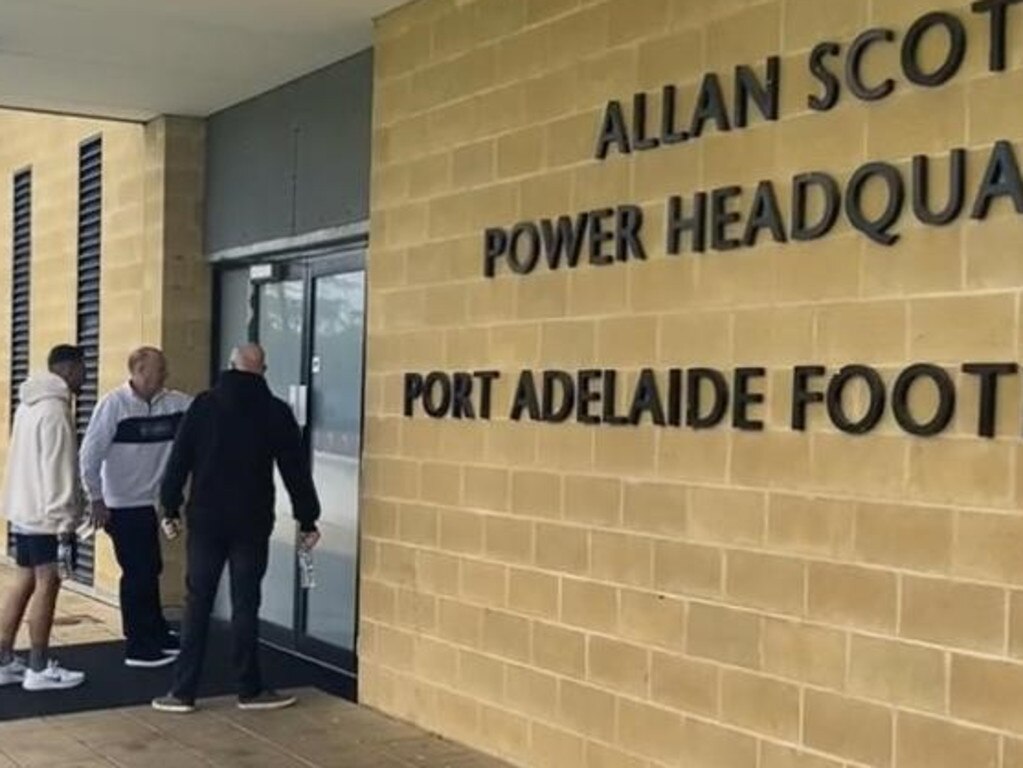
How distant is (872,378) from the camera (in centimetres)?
467

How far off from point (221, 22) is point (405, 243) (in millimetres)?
1689

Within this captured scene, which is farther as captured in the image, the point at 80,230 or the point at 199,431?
the point at 80,230

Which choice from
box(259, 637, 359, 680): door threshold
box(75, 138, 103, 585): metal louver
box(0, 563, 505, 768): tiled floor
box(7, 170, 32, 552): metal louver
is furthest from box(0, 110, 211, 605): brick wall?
box(0, 563, 505, 768): tiled floor

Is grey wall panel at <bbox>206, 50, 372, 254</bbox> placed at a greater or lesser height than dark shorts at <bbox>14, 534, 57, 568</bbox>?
greater

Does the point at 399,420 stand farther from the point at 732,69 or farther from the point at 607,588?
the point at 732,69

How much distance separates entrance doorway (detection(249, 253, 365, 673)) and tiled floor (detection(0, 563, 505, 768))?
47.0 inches

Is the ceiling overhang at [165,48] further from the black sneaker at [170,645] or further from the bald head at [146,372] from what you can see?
the black sneaker at [170,645]

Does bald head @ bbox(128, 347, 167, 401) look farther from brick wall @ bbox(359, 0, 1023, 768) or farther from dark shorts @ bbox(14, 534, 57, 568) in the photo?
brick wall @ bbox(359, 0, 1023, 768)

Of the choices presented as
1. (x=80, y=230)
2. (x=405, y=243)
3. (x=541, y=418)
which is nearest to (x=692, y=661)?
(x=541, y=418)

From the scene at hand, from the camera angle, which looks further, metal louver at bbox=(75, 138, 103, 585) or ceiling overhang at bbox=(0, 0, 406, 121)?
metal louver at bbox=(75, 138, 103, 585)

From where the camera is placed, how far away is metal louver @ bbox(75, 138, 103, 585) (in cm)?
1170

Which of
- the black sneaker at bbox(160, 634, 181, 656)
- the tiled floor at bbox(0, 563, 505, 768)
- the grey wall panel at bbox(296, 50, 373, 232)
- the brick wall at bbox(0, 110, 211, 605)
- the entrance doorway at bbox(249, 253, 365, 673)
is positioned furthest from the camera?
the brick wall at bbox(0, 110, 211, 605)

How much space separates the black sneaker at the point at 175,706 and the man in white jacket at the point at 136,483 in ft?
3.82

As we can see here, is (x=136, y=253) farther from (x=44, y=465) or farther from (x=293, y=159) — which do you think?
(x=44, y=465)
